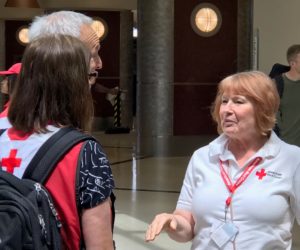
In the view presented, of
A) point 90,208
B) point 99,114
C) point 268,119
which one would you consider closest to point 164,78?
point 99,114

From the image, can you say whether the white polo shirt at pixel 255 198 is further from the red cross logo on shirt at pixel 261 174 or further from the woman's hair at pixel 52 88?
the woman's hair at pixel 52 88

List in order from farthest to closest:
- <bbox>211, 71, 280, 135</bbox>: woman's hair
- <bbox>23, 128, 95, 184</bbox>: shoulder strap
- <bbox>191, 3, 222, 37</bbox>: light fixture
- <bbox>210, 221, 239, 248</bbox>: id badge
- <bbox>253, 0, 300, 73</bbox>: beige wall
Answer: <bbox>191, 3, 222, 37</bbox>: light fixture
<bbox>253, 0, 300, 73</bbox>: beige wall
<bbox>211, 71, 280, 135</bbox>: woman's hair
<bbox>210, 221, 239, 248</bbox>: id badge
<bbox>23, 128, 95, 184</bbox>: shoulder strap

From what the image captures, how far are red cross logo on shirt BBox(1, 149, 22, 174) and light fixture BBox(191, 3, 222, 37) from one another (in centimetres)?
1123

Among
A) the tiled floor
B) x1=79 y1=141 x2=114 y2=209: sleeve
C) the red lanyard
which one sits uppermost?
x1=79 y1=141 x2=114 y2=209: sleeve

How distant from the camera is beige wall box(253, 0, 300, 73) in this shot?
387 inches

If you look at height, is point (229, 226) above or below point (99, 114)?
above

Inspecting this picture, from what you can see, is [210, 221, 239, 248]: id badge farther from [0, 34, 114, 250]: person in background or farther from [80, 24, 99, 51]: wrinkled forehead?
[80, 24, 99, 51]: wrinkled forehead

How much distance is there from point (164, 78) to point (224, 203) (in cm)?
1024

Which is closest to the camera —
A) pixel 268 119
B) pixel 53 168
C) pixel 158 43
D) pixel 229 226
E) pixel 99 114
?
pixel 53 168

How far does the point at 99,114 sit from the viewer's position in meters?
20.7

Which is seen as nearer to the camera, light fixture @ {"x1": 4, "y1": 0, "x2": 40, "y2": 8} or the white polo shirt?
the white polo shirt

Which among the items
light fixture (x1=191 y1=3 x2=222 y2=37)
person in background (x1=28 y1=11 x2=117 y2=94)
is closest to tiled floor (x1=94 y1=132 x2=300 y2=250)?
light fixture (x1=191 y1=3 x2=222 y2=37)

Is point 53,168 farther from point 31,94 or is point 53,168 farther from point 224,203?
point 224,203

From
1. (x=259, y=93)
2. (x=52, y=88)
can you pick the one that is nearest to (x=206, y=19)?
(x=259, y=93)
